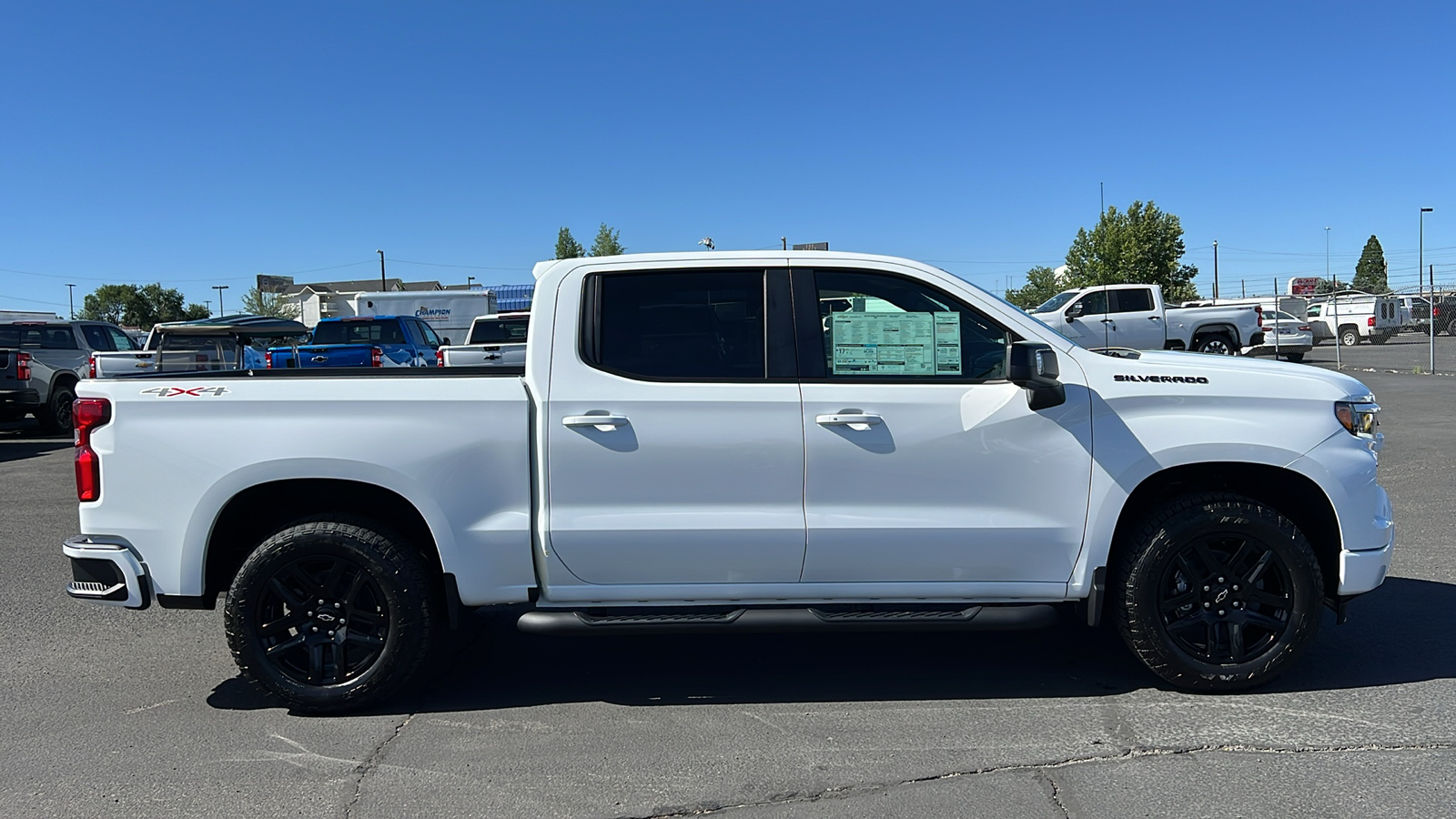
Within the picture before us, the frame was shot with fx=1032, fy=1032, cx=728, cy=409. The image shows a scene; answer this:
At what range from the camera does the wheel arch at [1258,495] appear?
440 centimetres

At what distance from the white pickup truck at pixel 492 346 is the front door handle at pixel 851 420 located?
9892 millimetres

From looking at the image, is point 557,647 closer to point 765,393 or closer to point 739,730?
point 739,730

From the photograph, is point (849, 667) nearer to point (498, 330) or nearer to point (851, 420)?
point (851, 420)

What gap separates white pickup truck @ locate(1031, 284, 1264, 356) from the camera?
22344 mm

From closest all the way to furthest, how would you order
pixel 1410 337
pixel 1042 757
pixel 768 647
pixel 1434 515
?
pixel 1042 757, pixel 768 647, pixel 1434 515, pixel 1410 337

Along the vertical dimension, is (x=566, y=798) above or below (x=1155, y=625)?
below

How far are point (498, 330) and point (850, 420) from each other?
16.3 meters

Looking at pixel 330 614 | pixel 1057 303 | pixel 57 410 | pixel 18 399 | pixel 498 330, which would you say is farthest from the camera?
pixel 1057 303

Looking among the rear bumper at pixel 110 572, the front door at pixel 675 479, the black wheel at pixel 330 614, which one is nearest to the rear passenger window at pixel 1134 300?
the front door at pixel 675 479

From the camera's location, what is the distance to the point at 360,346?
1769cm

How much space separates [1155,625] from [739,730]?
1.78 m

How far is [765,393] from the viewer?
4.23 metres

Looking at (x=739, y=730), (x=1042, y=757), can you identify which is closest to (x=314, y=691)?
(x=739, y=730)

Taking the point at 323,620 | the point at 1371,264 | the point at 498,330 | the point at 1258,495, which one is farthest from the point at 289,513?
the point at 1371,264
